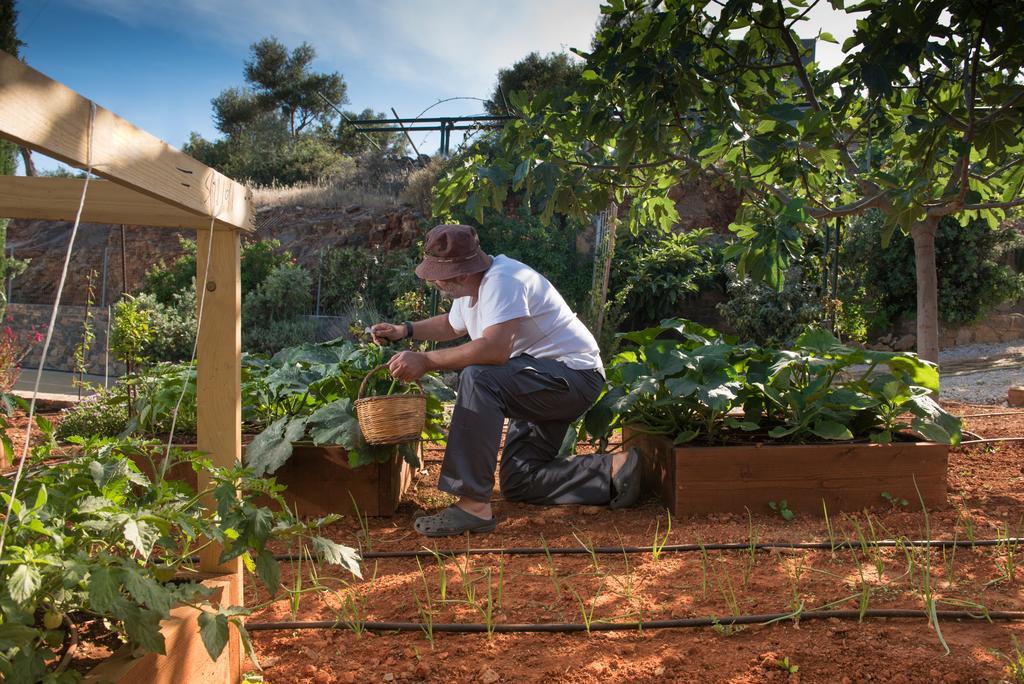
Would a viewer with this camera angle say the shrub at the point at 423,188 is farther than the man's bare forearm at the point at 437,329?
Yes

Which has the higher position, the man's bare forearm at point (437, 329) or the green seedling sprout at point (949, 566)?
the man's bare forearm at point (437, 329)

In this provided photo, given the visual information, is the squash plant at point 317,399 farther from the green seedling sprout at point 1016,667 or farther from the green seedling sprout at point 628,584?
the green seedling sprout at point 1016,667

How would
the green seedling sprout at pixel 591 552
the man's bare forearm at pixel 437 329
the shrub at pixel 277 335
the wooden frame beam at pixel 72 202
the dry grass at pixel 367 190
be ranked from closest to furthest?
the wooden frame beam at pixel 72 202, the green seedling sprout at pixel 591 552, the man's bare forearm at pixel 437 329, the shrub at pixel 277 335, the dry grass at pixel 367 190

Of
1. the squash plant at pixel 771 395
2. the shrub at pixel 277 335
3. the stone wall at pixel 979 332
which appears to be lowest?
the squash plant at pixel 771 395

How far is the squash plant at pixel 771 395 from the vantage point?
3.00 m

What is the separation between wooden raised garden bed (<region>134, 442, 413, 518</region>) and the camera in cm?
Result: 309

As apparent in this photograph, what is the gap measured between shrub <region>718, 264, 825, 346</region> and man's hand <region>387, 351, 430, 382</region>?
7915mm

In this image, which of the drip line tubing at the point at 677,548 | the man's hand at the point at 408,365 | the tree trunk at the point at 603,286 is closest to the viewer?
the drip line tubing at the point at 677,548

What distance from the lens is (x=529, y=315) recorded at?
3062 mm

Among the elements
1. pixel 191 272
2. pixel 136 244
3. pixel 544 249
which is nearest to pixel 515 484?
pixel 544 249

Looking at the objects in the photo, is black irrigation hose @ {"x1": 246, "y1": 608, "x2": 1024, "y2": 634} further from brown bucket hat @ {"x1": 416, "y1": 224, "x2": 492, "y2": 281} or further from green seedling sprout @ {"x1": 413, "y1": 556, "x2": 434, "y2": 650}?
brown bucket hat @ {"x1": 416, "y1": 224, "x2": 492, "y2": 281}

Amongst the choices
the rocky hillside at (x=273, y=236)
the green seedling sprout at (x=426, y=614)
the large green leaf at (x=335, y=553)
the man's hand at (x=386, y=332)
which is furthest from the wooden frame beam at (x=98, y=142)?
the rocky hillside at (x=273, y=236)

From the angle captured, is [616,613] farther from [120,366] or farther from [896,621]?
[120,366]

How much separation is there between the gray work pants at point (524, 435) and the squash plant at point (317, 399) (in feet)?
0.88
